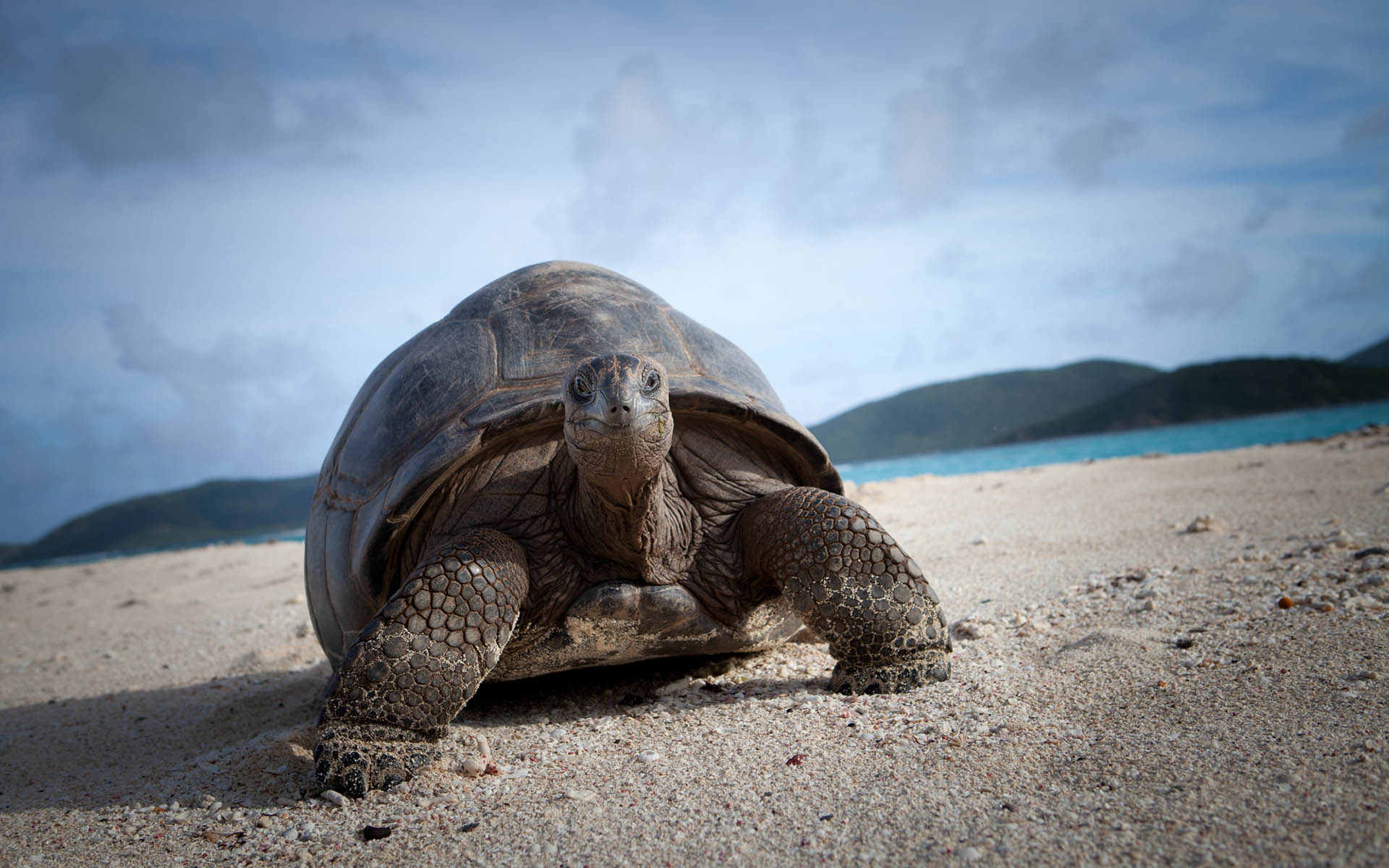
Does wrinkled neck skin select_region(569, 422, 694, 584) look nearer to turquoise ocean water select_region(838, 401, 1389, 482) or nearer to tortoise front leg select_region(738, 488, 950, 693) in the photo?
tortoise front leg select_region(738, 488, 950, 693)

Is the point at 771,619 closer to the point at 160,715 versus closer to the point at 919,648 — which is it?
the point at 919,648

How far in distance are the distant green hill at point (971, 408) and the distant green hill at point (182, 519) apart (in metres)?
52.1

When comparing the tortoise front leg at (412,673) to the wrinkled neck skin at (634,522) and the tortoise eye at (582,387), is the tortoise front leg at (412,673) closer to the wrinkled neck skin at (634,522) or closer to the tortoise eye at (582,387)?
the wrinkled neck skin at (634,522)

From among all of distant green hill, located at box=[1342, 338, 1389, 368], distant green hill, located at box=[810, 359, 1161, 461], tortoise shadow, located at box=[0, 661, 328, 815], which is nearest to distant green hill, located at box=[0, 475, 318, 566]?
distant green hill, located at box=[810, 359, 1161, 461]

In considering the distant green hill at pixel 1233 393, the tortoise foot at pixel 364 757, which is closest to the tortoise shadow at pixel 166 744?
the tortoise foot at pixel 364 757

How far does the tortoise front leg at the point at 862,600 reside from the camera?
2.92 m

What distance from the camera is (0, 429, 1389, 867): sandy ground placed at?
70.2 inches

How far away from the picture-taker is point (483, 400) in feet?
10.9

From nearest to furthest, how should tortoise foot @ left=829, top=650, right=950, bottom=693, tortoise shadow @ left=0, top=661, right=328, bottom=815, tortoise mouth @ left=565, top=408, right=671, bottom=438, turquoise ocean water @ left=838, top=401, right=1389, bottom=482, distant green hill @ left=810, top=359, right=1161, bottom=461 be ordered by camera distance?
tortoise mouth @ left=565, top=408, right=671, bottom=438, tortoise shadow @ left=0, top=661, right=328, bottom=815, tortoise foot @ left=829, top=650, right=950, bottom=693, turquoise ocean water @ left=838, top=401, right=1389, bottom=482, distant green hill @ left=810, top=359, right=1161, bottom=461

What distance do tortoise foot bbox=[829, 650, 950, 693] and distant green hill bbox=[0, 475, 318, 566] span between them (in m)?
77.8

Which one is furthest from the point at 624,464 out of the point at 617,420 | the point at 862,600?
the point at 862,600

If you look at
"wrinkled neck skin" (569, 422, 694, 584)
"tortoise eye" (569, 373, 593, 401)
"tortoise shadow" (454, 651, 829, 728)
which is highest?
"tortoise eye" (569, 373, 593, 401)

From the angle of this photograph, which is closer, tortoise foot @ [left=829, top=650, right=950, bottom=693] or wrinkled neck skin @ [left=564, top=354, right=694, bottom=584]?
wrinkled neck skin @ [left=564, top=354, right=694, bottom=584]

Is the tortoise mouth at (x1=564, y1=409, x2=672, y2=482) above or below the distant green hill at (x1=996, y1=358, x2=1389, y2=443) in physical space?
below
